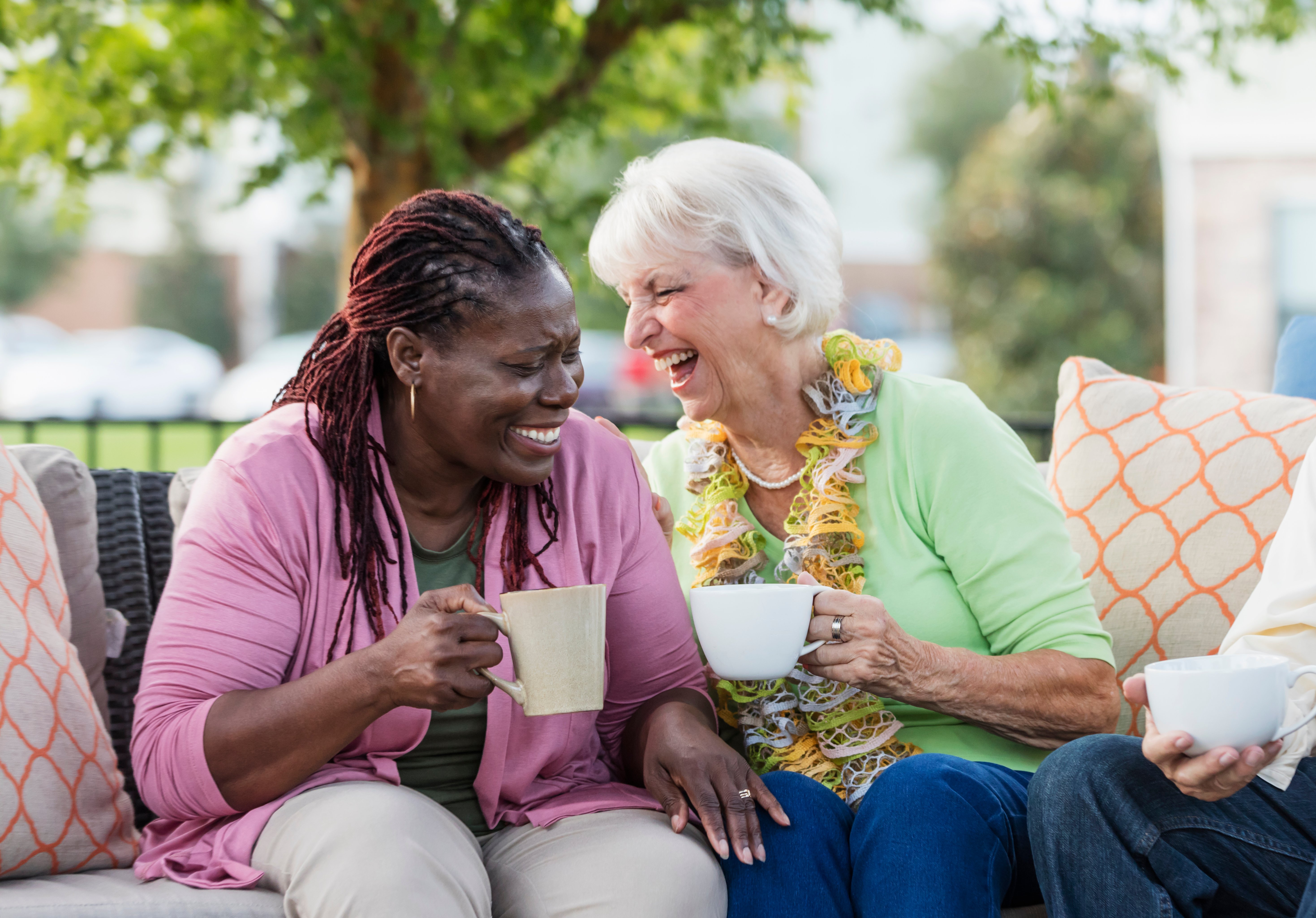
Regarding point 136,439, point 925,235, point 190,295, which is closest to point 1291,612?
point 136,439

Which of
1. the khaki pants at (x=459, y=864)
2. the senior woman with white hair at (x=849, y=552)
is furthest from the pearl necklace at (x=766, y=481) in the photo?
the khaki pants at (x=459, y=864)

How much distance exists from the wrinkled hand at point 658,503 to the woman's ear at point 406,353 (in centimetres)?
45

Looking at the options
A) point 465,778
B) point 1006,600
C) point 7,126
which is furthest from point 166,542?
point 7,126

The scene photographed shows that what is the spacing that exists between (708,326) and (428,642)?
37.5 inches

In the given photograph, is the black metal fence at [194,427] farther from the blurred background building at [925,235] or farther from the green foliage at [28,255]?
the green foliage at [28,255]

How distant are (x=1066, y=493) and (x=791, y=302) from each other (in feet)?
2.40

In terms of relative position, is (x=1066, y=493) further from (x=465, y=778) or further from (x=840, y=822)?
(x=465, y=778)

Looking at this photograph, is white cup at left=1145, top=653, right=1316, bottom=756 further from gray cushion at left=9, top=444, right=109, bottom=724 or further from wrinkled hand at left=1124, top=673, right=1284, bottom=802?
gray cushion at left=9, top=444, right=109, bottom=724

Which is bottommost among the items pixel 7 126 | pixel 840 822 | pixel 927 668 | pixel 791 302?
pixel 840 822

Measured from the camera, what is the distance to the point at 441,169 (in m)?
5.50

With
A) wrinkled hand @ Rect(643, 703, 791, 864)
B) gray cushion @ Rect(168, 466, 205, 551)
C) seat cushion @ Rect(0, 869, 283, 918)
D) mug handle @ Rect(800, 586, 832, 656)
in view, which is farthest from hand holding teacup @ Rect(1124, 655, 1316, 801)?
gray cushion @ Rect(168, 466, 205, 551)

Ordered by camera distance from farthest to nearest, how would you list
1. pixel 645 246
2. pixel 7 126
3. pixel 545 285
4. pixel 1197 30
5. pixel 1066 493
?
pixel 7 126 < pixel 1197 30 < pixel 1066 493 < pixel 645 246 < pixel 545 285

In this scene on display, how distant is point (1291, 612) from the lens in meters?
1.73

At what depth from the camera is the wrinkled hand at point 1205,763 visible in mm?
1473
